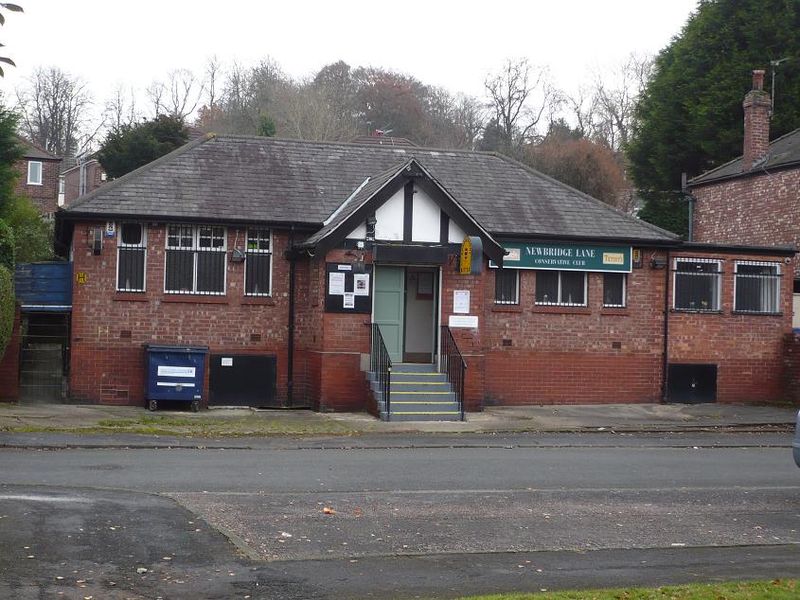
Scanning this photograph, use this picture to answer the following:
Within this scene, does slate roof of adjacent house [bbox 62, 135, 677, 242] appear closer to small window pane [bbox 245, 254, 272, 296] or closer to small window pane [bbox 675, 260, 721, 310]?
small window pane [bbox 245, 254, 272, 296]

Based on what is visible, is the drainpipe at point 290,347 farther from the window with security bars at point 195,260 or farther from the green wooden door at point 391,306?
the green wooden door at point 391,306

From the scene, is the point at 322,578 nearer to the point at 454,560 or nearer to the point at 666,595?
the point at 454,560

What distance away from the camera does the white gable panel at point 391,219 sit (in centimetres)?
2252

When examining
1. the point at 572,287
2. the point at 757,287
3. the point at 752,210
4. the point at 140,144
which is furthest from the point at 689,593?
the point at 140,144

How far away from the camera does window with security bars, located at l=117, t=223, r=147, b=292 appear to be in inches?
891

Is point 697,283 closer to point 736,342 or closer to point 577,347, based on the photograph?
point 736,342

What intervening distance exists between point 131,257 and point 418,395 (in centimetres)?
687

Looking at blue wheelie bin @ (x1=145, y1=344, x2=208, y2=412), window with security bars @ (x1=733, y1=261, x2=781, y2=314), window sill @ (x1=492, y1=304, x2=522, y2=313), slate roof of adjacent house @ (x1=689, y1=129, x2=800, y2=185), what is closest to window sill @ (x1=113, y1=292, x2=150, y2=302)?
blue wheelie bin @ (x1=145, y1=344, x2=208, y2=412)

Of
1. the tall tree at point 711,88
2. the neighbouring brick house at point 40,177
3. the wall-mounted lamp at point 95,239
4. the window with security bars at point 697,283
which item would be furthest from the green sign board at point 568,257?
the neighbouring brick house at point 40,177

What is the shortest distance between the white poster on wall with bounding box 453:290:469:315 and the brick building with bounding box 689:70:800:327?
43.3ft

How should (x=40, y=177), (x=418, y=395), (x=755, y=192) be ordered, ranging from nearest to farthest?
(x=418, y=395) < (x=755, y=192) < (x=40, y=177)

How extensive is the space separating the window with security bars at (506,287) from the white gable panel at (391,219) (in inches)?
120

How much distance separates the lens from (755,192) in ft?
110

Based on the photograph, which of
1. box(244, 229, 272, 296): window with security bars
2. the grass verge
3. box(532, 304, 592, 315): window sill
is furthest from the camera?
box(532, 304, 592, 315): window sill
